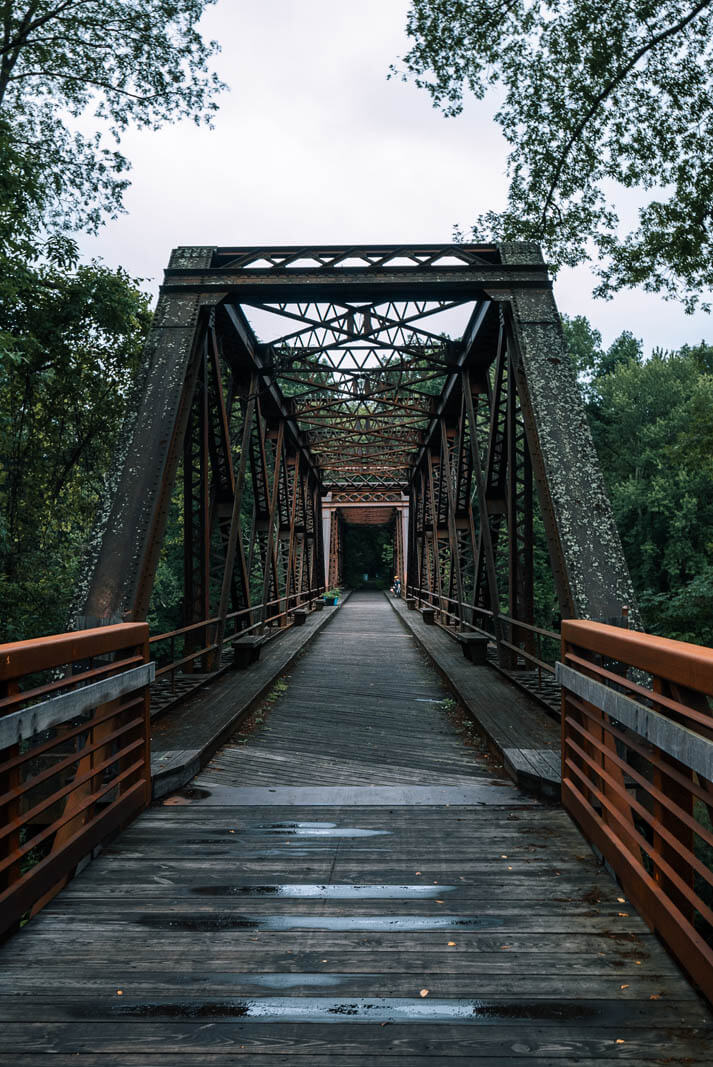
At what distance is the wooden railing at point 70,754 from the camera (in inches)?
96.7

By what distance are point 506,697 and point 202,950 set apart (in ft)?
16.2

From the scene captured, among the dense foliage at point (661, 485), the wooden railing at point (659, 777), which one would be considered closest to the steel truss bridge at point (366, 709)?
the wooden railing at point (659, 777)

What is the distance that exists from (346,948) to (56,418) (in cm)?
1307

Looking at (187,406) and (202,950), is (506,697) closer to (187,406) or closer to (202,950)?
(187,406)

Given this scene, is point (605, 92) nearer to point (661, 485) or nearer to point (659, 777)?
point (659, 777)

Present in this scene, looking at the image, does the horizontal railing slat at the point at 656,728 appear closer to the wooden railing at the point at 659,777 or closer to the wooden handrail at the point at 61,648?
the wooden railing at the point at 659,777

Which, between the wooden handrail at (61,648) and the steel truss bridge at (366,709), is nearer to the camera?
the steel truss bridge at (366,709)

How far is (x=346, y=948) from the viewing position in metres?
2.50

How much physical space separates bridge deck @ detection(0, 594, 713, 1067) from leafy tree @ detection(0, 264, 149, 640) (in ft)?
26.6

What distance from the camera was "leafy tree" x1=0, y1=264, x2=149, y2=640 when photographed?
11.0 meters

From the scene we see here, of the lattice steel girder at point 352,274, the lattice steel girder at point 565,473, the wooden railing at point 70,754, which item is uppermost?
the lattice steel girder at point 352,274

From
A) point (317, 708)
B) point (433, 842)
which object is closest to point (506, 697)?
point (317, 708)

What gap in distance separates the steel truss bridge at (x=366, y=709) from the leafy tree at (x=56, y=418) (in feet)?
9.03

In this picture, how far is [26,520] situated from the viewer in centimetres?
1397
